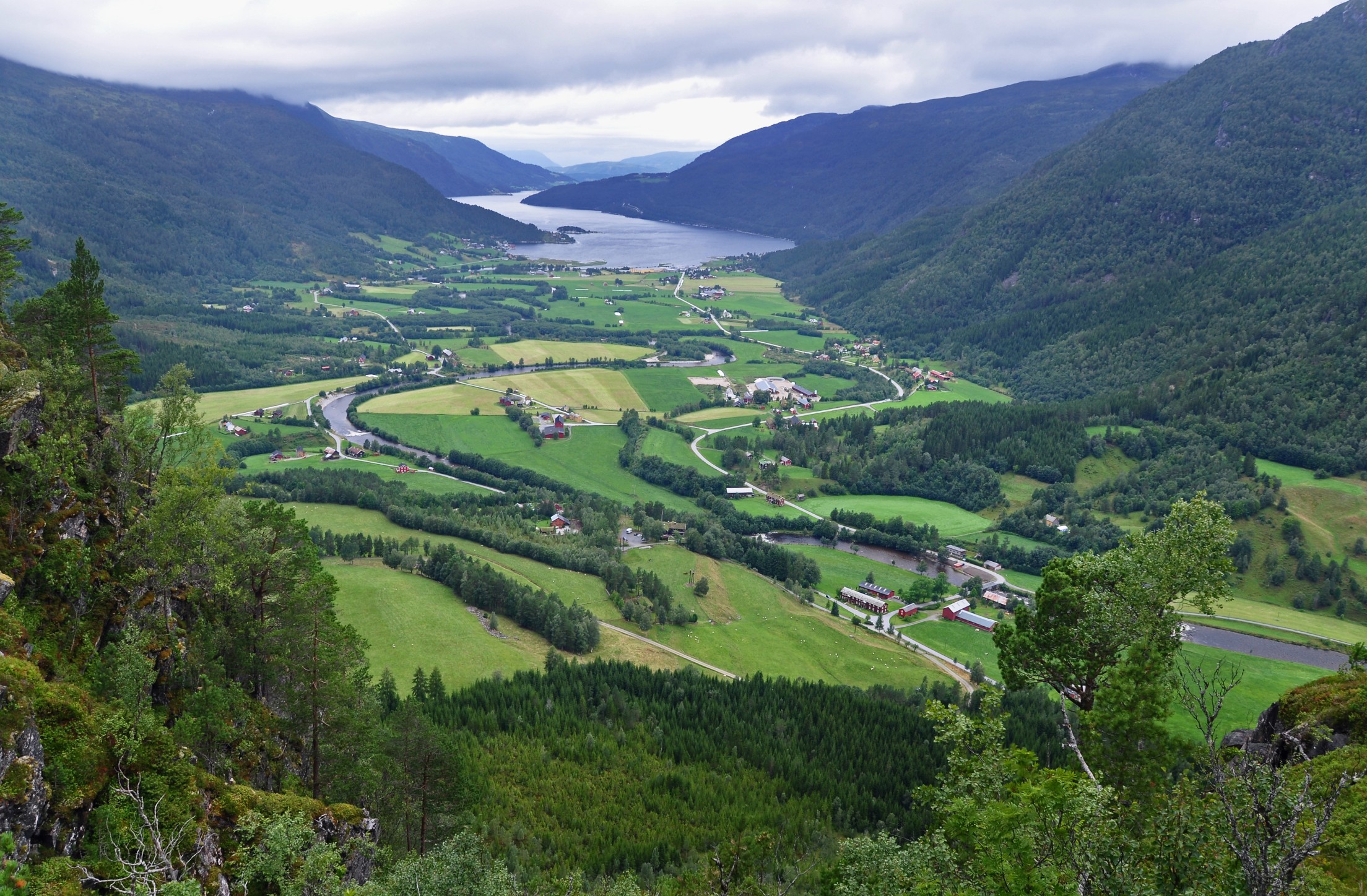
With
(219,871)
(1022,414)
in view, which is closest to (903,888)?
(219,871)

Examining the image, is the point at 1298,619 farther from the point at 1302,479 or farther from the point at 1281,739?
the point at 1281,739

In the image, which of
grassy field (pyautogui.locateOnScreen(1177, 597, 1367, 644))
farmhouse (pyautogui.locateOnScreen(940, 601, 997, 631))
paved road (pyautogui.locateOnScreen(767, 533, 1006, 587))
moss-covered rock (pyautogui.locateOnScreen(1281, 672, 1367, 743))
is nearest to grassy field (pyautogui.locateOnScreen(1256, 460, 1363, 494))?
grassy field (pyautogui.locateOnScreen(1177, 597, 1367, 644))

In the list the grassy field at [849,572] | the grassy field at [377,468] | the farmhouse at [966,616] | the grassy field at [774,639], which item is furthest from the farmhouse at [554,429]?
the farmhouse at [966,616]

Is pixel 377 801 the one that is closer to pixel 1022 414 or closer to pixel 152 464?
pixel 152 464

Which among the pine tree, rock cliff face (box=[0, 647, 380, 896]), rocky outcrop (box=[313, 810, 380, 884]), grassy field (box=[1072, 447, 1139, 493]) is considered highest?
rock cliff face (box=[0, 647, 380, 896])

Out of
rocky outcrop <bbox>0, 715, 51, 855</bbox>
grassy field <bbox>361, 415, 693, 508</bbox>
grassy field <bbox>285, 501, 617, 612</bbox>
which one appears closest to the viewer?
rocky outcrop <bbox>0, 715, 51, 855</bbox>

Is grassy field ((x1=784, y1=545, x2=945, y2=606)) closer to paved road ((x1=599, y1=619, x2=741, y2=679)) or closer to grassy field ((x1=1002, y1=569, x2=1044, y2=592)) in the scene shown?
grassy field ((x1=1002, y1=569, x2=1044, y2=592))
